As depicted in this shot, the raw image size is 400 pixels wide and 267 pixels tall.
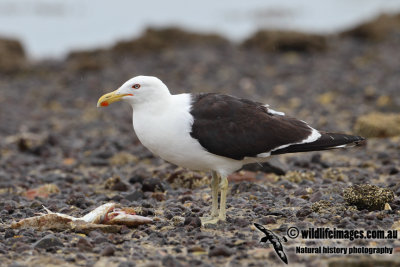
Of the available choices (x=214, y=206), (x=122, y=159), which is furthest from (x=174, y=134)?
(x=122, y=159)

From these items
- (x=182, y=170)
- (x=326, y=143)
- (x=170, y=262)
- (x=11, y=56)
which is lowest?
(x=170, y=262)

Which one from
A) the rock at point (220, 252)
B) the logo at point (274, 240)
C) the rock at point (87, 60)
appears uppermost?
the rock at point (87, 60)

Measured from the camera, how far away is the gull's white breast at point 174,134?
6344 millimetres

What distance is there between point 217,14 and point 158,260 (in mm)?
27697

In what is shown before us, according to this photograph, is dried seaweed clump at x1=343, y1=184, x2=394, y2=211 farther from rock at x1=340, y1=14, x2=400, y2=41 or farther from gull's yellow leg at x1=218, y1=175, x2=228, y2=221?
rock at x1=340, y1=14, x2=400, y2=41

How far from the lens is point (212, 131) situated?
6512 millimetres

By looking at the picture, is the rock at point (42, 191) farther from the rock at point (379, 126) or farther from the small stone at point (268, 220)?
the rock at point (379, 126)

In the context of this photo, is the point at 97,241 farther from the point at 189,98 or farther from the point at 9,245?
the point at 189,98

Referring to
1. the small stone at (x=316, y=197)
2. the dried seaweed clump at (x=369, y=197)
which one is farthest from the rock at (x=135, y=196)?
the dried seaweed clump at (x=369, y=197)

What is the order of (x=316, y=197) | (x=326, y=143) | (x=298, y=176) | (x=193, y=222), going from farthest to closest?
(x=298, y=176) < (x=316, y=197) < (x=326, y=143) < (x=193, y=222)

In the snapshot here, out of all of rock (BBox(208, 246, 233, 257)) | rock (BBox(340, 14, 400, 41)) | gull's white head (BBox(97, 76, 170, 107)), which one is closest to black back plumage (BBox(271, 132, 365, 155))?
gull's white head (BBox(97, 76, 170, 107))

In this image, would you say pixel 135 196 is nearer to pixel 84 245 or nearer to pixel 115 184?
pixel 115 184

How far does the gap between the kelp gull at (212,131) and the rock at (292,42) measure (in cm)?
1395

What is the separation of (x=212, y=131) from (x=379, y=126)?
18.7ft
